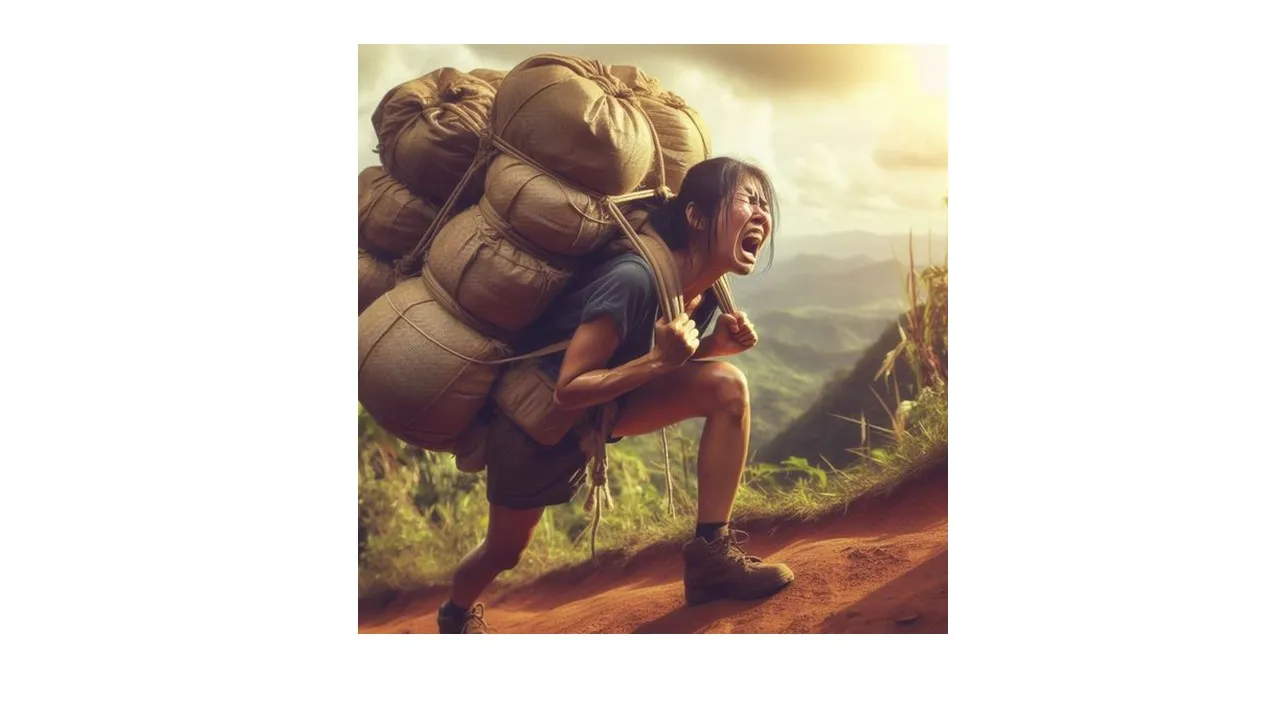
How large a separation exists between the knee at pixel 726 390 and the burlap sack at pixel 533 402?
336 mm

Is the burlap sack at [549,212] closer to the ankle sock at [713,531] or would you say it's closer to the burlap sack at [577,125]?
the burlap sack at [577,125]

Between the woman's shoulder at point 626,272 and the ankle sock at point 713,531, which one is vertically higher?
the woman's shoulder at point 626,272

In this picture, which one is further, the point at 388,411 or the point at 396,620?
the point at 396,620

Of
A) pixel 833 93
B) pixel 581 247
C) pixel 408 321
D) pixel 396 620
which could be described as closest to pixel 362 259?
pixel 408 321

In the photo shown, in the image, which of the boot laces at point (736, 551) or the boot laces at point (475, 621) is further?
the boot laces at point (475, 621)

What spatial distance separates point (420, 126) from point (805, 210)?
1.04 meters

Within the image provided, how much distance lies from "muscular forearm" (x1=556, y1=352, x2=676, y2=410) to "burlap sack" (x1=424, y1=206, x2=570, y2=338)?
211 millimetres

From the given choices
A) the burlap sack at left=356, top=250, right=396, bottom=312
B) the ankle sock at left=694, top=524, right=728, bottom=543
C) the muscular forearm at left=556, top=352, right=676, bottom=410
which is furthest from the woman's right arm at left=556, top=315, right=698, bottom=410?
the burlap sack at left=356, top=250, right=396, bottom=312

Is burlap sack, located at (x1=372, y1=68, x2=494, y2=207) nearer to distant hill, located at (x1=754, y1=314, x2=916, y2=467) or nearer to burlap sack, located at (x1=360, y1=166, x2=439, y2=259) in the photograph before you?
burlap sack, located at (x1=360, y1=166, x2=439, y2=259)

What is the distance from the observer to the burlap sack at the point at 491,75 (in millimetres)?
4168

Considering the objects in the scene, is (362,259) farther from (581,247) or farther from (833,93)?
(833,93)

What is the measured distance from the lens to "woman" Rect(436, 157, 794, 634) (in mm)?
3904

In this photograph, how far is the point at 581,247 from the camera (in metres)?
3.92

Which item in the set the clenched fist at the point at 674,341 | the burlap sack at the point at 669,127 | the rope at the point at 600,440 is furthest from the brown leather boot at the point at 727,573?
the burlap sack at the point at 669,127
